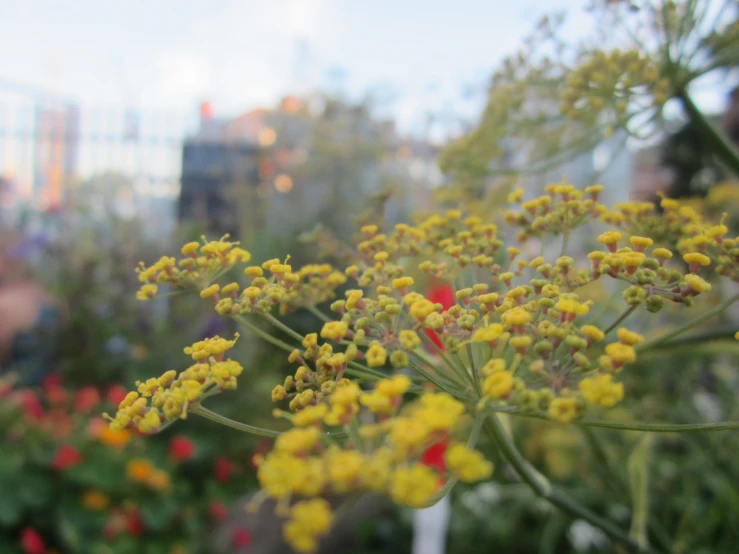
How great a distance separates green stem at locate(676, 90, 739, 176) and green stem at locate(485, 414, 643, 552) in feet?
1.51

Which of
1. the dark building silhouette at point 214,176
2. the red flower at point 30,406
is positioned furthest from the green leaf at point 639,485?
the dark building silhouette at point 214,176

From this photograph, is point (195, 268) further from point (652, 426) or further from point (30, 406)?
point (30, 406)

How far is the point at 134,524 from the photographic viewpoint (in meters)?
1.87

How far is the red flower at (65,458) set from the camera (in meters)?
1.83

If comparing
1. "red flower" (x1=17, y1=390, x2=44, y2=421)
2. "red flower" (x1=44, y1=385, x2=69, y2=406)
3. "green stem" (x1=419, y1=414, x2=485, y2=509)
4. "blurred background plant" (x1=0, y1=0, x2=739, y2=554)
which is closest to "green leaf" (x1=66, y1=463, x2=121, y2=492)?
"blurred background plant" (x1=0, y1=0, x2=739, y2=554)

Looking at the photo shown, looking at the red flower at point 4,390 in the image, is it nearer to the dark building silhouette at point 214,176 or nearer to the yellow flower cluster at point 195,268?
the yellow flower cluster at point 195,268

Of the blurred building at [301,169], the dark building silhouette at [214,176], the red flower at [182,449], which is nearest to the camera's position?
the red flower at [182,449]

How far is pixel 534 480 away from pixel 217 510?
167 cm

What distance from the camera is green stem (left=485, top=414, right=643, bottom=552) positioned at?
519 mm

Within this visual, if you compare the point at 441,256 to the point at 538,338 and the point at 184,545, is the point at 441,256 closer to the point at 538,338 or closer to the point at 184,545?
the point at 538,338

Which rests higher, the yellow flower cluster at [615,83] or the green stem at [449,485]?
the yellow flower cluster at [615,83]

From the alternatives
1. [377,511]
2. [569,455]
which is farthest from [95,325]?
[569,455]

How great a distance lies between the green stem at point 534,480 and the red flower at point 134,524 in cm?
166

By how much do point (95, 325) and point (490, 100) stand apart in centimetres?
242
